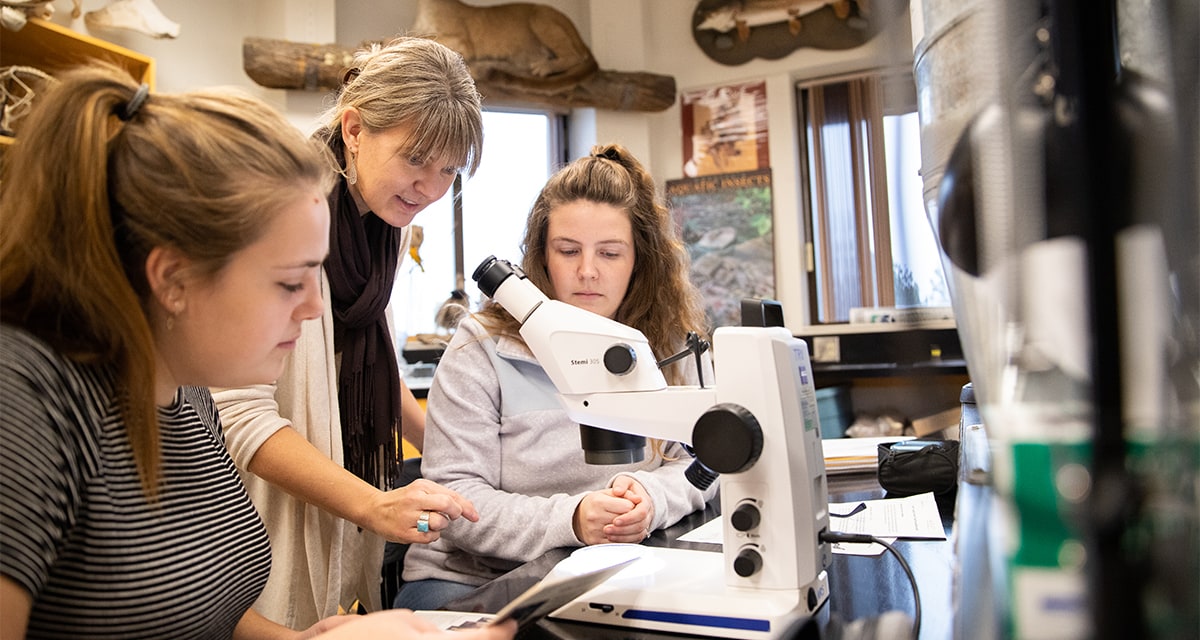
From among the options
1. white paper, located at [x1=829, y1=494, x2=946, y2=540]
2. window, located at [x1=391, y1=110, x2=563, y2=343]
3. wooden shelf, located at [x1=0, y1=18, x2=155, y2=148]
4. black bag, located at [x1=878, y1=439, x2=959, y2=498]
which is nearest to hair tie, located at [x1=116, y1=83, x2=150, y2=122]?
white paper, located at [x1=829, y1=494, x2=946, y2=540]

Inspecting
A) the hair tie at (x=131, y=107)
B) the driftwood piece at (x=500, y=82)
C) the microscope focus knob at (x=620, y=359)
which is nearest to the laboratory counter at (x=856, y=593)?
the microscope focus knob at (x=620, y=359)

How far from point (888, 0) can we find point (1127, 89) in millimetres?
160

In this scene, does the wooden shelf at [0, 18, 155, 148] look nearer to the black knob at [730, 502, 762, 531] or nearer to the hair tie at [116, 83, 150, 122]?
the hair tie at [116, 83, 150, 122]

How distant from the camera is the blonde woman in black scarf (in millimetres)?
1188

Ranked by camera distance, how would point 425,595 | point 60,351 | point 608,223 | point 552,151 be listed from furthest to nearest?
point 552,151 → point 608,223 → point 425,595 → point 60,351

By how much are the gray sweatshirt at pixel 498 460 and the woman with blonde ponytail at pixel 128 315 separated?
0.38 metres

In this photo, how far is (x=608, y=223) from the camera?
139cm

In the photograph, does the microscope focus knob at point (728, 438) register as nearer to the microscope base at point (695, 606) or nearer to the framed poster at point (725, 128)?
the microscope base at point (695, 606)

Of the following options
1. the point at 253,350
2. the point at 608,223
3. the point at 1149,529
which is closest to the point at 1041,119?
the point at 1149,529

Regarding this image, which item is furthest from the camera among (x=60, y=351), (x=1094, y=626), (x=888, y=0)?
(x=60, y=351)

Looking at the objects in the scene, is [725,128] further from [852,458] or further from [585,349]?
[585,349]

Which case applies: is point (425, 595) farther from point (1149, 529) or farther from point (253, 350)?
point (1149, 529)

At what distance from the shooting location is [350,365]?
1416mm

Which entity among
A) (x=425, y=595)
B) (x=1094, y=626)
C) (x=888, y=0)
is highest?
(x=888, y=0)
